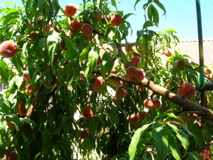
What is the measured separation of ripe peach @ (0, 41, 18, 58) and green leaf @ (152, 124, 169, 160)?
629mm

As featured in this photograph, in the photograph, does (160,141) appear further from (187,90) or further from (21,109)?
(21,109)

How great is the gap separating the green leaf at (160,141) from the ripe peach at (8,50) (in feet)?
2.06

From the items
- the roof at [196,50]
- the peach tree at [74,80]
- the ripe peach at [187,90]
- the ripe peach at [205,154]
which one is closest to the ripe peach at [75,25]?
the peach tree at [74,80]

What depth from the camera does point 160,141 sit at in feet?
2.07

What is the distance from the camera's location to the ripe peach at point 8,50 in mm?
1027

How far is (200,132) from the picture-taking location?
3.53 feet

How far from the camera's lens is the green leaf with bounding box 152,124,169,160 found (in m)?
0.62

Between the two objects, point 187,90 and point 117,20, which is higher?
point 117,20

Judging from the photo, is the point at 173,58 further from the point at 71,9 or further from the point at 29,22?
the point at 29,22

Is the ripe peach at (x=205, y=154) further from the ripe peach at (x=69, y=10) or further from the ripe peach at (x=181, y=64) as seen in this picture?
the ripe peach at (x=69, y=10)

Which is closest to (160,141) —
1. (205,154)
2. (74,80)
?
(205,154)

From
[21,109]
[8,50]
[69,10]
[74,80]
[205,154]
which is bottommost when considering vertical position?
[205,154]

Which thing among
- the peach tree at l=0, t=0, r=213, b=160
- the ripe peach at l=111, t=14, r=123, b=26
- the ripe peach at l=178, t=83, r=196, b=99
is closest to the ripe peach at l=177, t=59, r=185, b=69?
the peach tree at l=0, t=0, r=213, b=160

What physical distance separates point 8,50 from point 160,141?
671 mm
